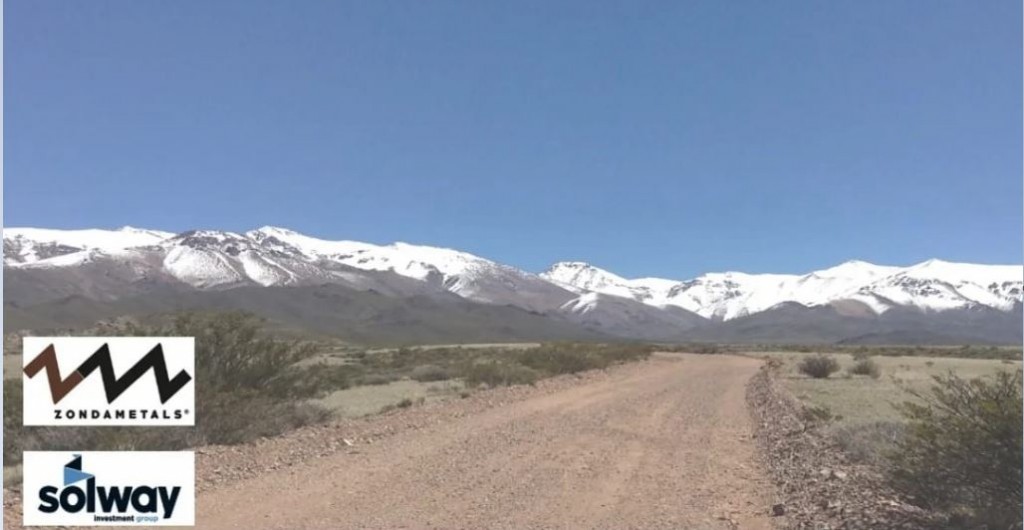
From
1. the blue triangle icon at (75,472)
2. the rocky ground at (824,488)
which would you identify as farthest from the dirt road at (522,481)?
the blue triangle icon at (75,472)

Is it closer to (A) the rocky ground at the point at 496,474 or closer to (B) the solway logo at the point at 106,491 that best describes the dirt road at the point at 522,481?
(A) the rocky ground at the point at 496,474

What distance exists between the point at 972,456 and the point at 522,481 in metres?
5.68

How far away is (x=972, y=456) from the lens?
311 inches

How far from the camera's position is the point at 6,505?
30.7 feet

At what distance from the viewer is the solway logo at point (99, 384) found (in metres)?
11.3

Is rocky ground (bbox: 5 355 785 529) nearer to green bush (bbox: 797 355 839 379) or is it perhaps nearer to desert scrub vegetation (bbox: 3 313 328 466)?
desert scrub vegetation (bbox: 3 313 328 466)

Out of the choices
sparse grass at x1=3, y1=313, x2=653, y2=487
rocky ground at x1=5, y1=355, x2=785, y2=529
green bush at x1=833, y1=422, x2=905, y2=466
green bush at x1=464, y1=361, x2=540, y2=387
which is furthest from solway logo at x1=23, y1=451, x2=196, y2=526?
green bush at x1=464, y1=361, x2=540, y2=387

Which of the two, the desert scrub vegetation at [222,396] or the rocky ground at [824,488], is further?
the desert scrub vegetation at [222,396]

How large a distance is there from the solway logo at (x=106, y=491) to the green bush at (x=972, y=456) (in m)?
8.34

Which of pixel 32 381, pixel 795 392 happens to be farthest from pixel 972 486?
pixel 795 392

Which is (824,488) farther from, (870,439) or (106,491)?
(106,491)

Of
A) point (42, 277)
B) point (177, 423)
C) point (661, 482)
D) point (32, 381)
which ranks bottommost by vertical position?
point (661, 482)

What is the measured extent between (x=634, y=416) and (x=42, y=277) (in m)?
213

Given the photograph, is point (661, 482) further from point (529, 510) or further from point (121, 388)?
point (121, 388)
